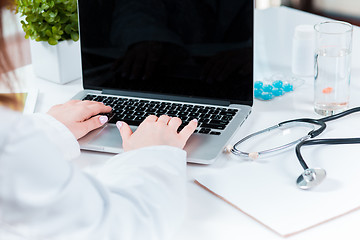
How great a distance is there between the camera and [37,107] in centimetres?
123

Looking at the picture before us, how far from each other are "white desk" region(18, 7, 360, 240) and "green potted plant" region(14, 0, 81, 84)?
0.04 metres

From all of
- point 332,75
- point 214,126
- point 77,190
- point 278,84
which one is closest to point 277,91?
point 278,84

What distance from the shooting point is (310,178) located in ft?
2.81

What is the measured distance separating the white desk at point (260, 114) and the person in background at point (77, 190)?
56 mm

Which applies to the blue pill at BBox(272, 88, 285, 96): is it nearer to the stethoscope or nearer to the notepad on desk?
the stethoscope

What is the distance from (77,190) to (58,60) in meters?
0.75

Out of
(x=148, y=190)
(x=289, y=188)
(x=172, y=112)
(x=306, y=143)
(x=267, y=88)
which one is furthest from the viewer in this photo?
(x=267, y=88)

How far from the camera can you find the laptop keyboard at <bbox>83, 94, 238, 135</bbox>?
106 centimetres

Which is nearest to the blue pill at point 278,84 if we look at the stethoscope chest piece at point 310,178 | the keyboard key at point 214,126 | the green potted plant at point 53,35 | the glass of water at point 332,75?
the glass of water at point 332,75

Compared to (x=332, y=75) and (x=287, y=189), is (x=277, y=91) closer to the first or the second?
(x=332, y=75)

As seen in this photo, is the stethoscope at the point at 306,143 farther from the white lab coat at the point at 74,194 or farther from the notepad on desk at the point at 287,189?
the white lab coat at the point at 74,194

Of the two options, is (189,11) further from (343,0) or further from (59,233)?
(343,0)

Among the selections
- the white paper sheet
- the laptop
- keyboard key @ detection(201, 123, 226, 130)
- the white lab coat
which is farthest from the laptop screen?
the white lab coat

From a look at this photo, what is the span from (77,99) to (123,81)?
114mm
